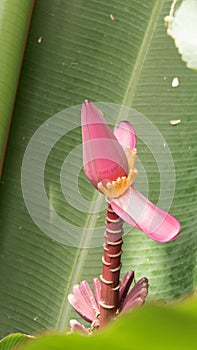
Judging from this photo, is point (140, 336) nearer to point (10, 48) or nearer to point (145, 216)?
point (145, 216)

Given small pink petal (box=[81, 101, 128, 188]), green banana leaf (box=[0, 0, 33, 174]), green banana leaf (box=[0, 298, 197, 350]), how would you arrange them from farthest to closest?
green banana leaf (box=[0, 0, 33, 174])
small pink petal (box=[81, 101, 128, 188])
green banana leaf (box=[0, 298, 197, 350])

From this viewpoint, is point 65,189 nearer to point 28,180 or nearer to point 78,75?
point 28,180

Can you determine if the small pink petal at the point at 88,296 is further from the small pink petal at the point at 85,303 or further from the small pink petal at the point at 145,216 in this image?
the small pink petal at the point at 145,216

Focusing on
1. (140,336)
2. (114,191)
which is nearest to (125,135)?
(114,191)

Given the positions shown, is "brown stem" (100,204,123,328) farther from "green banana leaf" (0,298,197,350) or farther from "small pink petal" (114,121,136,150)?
"green banana leaf" (0,298,197,350)

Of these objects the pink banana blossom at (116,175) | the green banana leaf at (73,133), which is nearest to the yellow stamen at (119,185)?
the pink banana blossom at (116,175)

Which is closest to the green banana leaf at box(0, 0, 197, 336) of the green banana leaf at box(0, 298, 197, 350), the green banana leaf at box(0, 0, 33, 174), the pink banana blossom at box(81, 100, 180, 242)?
the green banana leaf at box(0, 0, 33, 174)

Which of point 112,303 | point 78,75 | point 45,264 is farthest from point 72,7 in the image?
point 112,303
